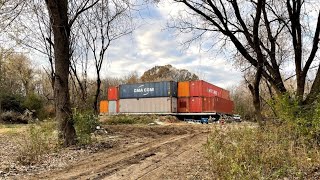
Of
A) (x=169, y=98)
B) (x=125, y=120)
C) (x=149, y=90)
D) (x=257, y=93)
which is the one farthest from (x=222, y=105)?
(x=257, y=93)

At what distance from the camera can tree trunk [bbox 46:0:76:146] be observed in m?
10.1

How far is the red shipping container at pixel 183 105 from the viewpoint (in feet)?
109

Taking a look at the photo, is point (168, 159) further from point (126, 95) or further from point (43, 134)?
point (126, 95)

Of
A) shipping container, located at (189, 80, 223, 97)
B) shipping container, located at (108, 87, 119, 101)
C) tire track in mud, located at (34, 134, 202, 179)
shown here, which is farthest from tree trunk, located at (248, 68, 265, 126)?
shipping container, located at (108, 87, 119, 101)

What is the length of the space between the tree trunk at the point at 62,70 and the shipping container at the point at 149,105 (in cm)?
2239

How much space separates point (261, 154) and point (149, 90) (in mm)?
28968

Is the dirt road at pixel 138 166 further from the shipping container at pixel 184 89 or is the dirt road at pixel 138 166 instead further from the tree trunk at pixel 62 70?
the shipping container at pixel 184 89

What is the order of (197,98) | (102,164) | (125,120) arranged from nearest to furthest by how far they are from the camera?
(102,164) → (125,120) → (197,98)

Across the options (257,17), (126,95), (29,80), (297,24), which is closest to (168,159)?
(257,17)

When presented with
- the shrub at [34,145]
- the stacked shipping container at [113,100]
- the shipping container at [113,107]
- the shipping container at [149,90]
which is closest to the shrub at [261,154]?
the shrub at [34,145]

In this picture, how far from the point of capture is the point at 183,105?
1319 inches

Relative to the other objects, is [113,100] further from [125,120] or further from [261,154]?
[261,154]

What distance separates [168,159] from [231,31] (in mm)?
4858

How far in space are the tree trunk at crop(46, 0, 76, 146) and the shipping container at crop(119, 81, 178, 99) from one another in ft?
74.0
